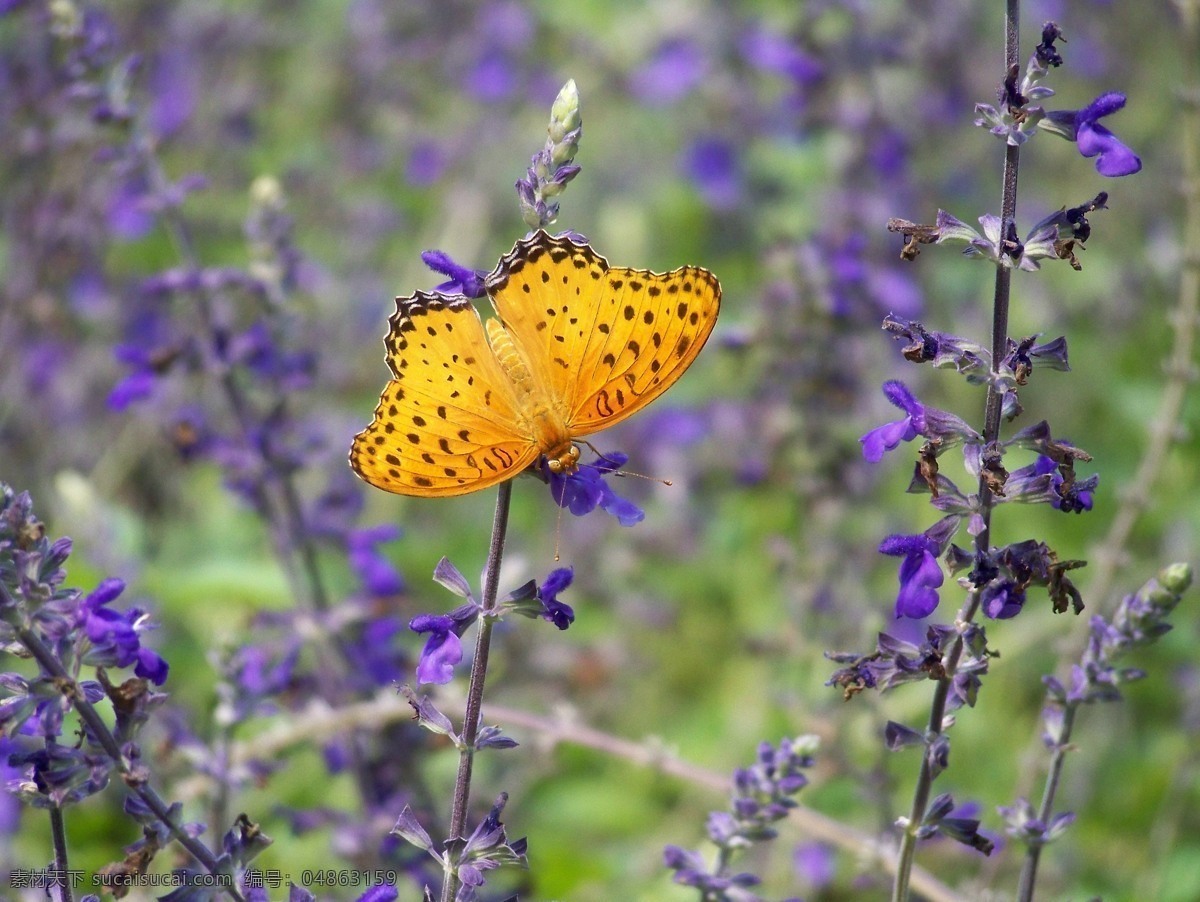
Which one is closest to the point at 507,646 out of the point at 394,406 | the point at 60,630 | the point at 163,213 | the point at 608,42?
the point at 163,213

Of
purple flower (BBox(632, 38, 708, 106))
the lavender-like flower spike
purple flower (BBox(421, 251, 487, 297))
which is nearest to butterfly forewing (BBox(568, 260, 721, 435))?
purple flower (BBox(421, 251, 487, 297))

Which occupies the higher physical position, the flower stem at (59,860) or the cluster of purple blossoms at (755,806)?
the cluster of purple blossoms at (755,806)

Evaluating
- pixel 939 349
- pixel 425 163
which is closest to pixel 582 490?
pixel 939 349

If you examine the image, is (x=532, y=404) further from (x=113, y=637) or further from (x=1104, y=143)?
(x=1104, y=143)

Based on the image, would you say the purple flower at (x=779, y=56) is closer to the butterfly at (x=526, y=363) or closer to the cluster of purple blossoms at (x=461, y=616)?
the butterfly at (x=526, y=363)

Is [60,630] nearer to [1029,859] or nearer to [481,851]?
[481,851]

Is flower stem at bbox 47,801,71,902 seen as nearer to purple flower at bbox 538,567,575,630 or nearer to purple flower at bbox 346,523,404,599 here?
purple flower at bbox 538,567,575,630

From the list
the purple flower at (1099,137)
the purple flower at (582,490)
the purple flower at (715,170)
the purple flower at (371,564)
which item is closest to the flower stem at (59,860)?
the purple flower at (582,490)
